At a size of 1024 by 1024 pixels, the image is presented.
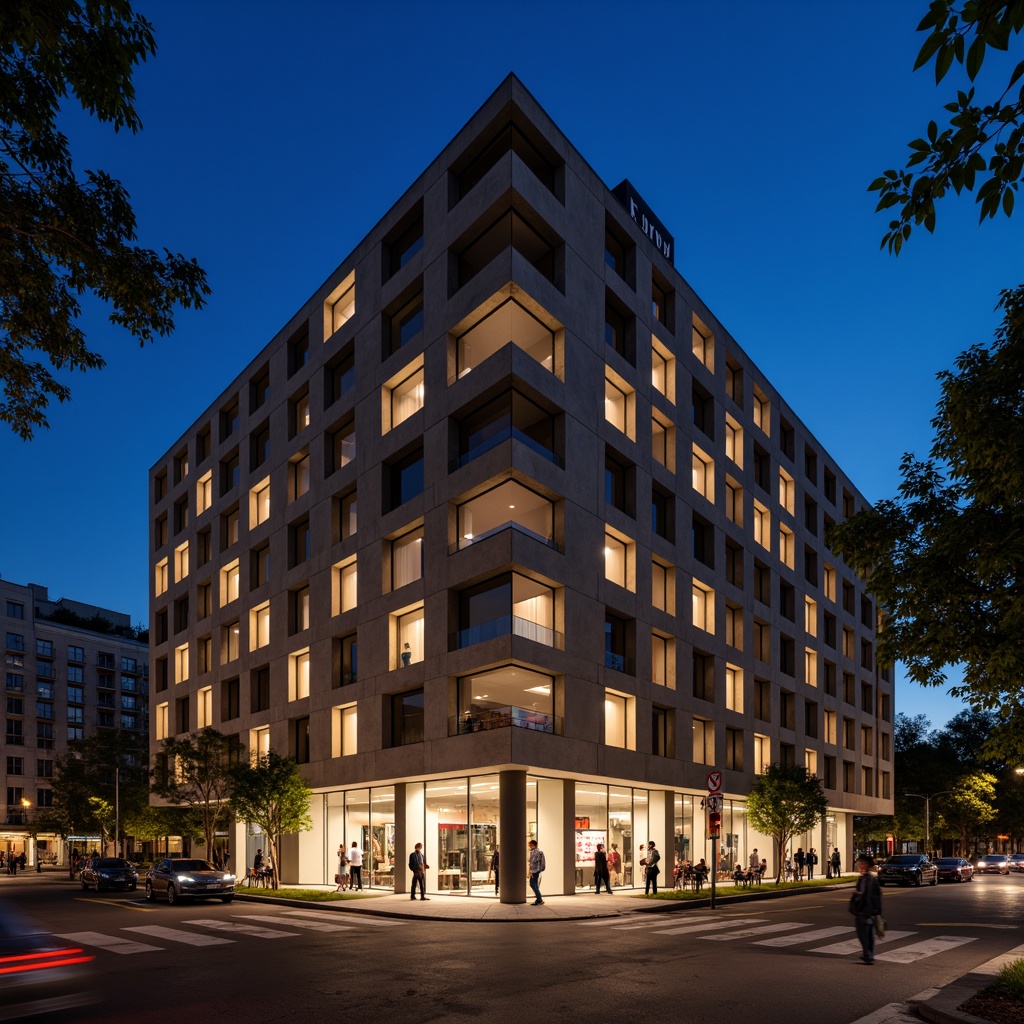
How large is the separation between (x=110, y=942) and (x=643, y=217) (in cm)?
3676

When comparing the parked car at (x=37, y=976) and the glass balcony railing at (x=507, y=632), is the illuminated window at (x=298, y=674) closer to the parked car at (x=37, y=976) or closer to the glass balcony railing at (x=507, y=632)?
the glass balcony railing at (x=507, y=632)

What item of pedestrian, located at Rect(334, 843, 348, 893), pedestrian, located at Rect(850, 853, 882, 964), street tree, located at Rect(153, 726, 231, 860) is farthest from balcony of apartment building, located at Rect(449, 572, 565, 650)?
street tree, located at Rect(153, 726, 231, 860)

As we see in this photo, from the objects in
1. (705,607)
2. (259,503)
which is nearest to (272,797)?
(259,503)

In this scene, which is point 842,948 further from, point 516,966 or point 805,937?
point 516,966

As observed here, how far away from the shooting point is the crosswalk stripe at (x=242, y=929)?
66.3 ft

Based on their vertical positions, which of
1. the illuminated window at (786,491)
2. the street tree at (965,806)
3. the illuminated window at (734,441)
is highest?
the illuminated window at (734,441)

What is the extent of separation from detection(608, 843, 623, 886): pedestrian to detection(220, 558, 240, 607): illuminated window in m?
26.7

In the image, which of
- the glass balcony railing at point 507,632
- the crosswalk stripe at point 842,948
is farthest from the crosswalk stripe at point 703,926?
the glass balcony railing at point 507,632

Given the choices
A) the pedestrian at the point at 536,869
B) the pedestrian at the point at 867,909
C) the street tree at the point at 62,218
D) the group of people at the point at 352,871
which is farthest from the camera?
the group of people at the point at 352,871

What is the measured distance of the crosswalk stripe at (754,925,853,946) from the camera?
18263 mm

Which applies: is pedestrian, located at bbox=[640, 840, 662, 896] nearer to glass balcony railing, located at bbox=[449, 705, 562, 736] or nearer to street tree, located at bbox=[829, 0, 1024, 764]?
glass balcony railing, located at bbox=[449, 705, 562, 736]

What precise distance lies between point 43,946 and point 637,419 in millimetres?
32032

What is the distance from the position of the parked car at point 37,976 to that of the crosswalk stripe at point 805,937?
42.9 ft

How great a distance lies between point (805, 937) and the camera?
1948 centimetres
